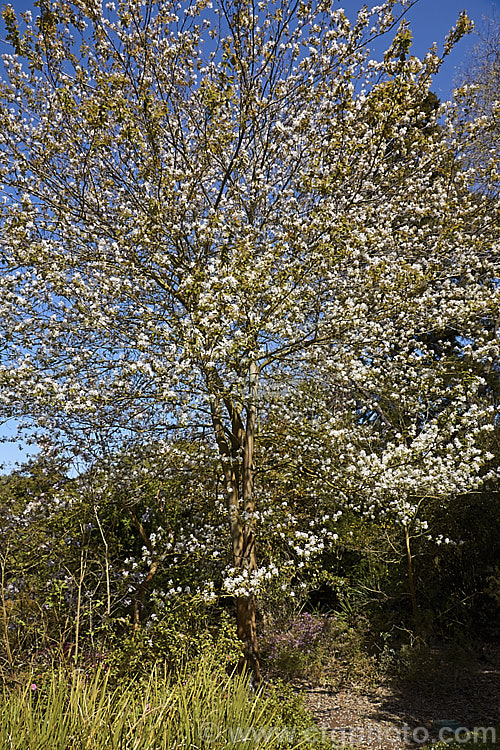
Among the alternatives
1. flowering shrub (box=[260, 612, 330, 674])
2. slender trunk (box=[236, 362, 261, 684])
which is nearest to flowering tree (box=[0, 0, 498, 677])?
slender trunk (box=[236, 362, 261, 684])

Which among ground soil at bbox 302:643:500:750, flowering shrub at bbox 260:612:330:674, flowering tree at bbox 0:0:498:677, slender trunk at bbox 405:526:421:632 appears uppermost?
flowering tree at bbox 0:0:498:677

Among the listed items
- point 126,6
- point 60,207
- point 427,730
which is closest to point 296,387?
point 60,207

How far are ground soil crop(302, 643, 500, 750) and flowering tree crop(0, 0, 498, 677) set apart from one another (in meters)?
1.12

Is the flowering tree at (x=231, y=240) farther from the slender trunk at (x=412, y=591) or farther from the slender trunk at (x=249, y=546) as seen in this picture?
the slender trunk at (x=412, y=591)

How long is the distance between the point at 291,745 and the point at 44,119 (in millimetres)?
5649

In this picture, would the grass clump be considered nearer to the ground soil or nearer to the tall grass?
the tall grass

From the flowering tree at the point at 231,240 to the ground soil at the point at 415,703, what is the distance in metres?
1.12

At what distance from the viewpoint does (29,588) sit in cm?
587

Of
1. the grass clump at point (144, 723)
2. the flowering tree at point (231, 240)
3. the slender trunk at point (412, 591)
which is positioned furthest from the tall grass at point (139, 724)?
the slender trunk at point (412, 591)

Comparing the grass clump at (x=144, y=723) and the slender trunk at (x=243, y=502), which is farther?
the slender trunk at (x=243, y=502)

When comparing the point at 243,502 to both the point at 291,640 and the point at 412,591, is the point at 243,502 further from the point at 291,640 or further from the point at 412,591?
the point at 412,591

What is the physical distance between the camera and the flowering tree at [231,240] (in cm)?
464

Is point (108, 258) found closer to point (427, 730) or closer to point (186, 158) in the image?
point (186, 158)

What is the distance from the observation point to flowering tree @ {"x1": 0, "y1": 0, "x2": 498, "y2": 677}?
464 cm
